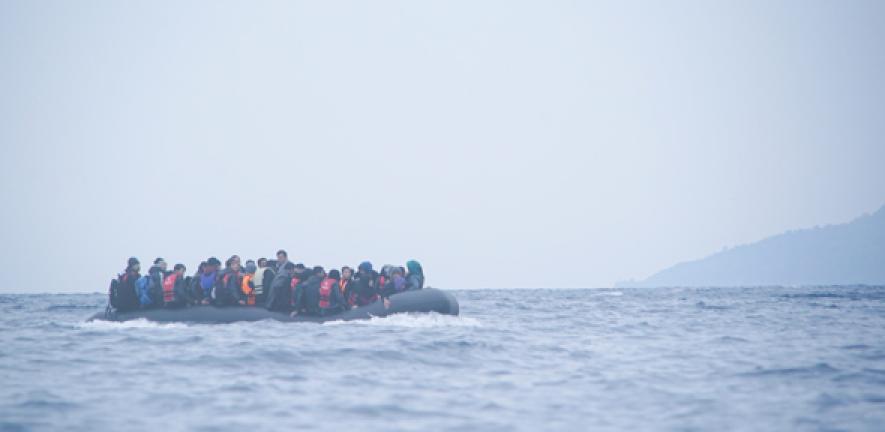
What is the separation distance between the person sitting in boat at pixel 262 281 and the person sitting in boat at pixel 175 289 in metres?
1.86

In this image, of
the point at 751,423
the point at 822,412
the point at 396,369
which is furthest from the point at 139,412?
the point at 822,412

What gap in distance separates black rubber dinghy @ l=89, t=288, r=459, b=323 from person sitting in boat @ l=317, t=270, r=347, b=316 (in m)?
0.18

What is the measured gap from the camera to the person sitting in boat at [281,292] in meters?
21.0

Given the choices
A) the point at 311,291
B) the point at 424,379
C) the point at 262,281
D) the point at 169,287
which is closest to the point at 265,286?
the point at 262,281

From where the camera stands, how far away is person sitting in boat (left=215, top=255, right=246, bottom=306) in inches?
843

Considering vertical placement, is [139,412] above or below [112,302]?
below

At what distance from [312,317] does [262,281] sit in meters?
1.74

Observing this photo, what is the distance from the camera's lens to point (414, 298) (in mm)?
21109

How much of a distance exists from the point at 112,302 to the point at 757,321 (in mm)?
20587

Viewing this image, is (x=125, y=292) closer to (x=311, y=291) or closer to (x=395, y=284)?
(x=311, y=291)

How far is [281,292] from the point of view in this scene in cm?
2111

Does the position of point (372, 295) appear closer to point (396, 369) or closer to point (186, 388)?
point (396, 369)

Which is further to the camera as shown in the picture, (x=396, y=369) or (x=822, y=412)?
(x=396, y=369)

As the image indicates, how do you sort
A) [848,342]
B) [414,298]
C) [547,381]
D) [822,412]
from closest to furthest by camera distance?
1. [822,412]
2. [547,381]
3. [848,342]
4. [414,298]
